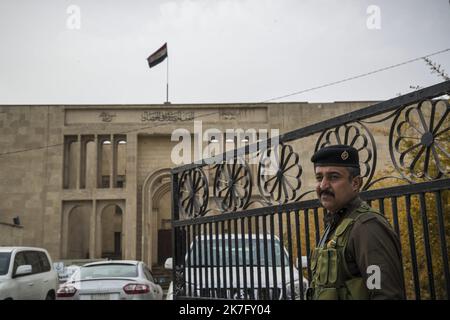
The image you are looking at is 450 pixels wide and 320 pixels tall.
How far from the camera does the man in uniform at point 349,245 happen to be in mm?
2088

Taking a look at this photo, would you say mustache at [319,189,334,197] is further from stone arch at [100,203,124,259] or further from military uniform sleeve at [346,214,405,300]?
stone arch at [100,203,124,259]

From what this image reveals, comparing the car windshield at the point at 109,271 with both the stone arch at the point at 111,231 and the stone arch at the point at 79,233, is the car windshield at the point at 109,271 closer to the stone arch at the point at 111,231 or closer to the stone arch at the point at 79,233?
the stone arch at the point at 79,233

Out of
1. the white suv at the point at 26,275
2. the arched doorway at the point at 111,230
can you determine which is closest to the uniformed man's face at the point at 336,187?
the white suv at the point at 26,275

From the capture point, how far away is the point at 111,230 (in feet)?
123

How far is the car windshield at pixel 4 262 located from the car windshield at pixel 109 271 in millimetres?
1349

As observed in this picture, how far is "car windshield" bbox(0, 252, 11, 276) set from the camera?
8680 mm

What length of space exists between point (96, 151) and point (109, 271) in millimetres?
17808

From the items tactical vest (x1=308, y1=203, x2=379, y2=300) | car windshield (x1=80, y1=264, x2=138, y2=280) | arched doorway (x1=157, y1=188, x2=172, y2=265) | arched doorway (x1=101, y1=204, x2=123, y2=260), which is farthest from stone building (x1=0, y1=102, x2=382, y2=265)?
tactical vest (x1=308, y1=203, x2=379, y2=300)

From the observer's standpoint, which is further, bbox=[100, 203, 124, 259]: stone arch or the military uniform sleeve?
bbox=[100, 203, 124, 259]: stone arch

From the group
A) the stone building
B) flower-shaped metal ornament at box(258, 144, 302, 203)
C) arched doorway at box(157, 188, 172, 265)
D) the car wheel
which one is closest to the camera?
flower-shaped metal ornament at box(258, 144, 302, 203)

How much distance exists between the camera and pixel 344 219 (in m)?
2.37

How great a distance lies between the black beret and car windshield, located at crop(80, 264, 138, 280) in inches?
297
